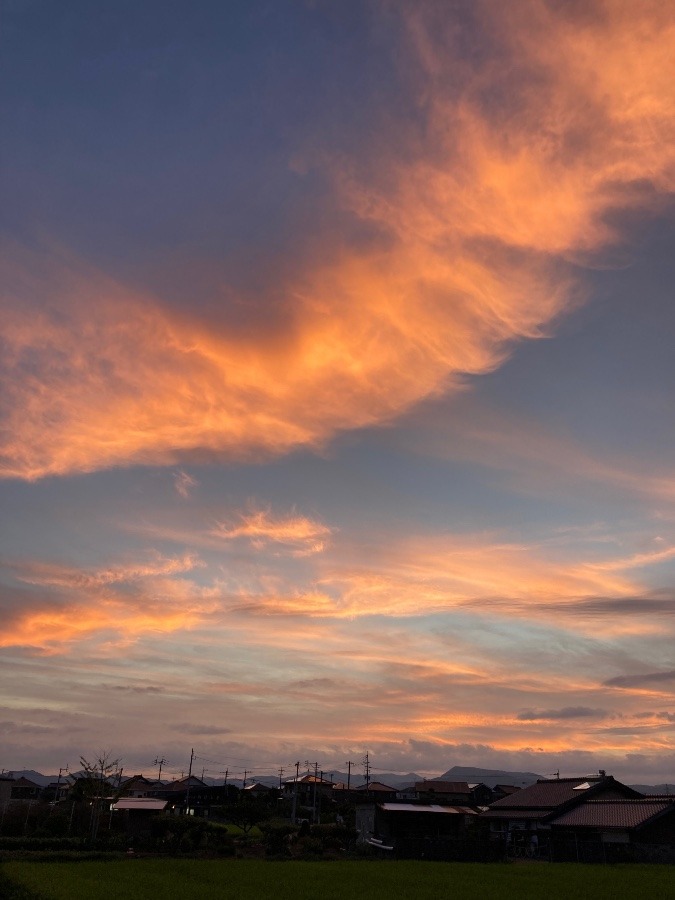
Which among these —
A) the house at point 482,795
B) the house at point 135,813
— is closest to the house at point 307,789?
the house at point 482,795

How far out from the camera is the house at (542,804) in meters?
68.9

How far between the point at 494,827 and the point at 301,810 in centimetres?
5618

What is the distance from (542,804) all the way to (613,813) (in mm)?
8836

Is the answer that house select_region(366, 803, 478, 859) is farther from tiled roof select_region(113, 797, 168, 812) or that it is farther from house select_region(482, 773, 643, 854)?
tiled roof select_region(113, 797, 168, 812)

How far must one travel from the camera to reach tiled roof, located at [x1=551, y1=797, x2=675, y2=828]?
61656 mm

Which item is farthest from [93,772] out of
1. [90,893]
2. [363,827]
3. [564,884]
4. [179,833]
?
[564,884]

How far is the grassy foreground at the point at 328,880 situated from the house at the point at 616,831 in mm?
4160

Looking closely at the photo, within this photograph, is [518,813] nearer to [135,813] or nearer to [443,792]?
[135,813]

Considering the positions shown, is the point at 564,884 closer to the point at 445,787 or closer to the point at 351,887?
the point at 351,887

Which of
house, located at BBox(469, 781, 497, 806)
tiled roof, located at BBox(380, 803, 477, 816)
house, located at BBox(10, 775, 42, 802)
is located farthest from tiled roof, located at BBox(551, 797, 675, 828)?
house, located at BBox(10, 775, 42, 802)

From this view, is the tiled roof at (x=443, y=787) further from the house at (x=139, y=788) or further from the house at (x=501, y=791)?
the house at (x=139, y=788)

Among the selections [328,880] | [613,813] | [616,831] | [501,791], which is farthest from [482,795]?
[328,880]

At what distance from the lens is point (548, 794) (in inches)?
2963

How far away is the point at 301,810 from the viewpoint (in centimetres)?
12056
